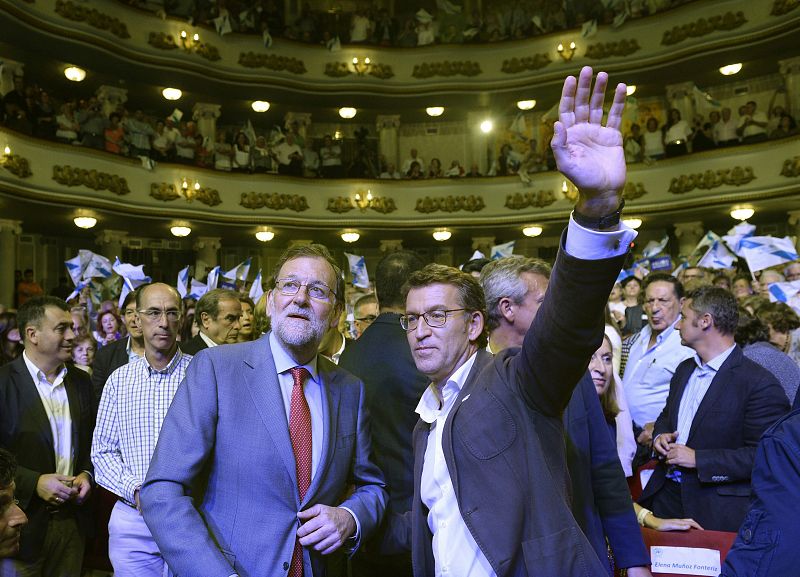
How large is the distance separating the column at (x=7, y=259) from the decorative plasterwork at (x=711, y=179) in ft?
48.0

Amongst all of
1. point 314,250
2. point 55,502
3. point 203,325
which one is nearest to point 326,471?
point 314,250

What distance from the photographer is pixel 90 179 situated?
51.1ft

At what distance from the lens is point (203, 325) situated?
516 cm

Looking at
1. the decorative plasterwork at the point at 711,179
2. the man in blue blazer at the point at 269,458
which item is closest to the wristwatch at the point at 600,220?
the man in blue blazer at the point at 269,458

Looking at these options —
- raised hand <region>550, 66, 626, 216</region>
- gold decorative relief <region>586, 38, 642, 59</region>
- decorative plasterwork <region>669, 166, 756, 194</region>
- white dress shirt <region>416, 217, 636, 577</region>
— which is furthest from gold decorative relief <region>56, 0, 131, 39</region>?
raised hand <region>550, 66, 626, 216</region>

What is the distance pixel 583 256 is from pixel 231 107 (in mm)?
19117

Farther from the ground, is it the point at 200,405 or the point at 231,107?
the point at 231,107

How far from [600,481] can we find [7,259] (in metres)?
15.6

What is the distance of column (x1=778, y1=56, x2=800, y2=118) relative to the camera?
55.2 feet

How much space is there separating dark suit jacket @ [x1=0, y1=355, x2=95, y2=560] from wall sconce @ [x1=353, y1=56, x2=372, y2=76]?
16585 millimetres

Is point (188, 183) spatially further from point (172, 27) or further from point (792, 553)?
point (792, 553)

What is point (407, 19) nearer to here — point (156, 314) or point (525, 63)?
point (525, 63)

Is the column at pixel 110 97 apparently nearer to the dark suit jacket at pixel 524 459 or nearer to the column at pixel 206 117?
the column at pixel 206 117

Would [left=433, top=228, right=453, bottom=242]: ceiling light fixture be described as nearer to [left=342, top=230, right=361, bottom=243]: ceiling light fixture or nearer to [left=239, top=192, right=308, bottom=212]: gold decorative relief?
[left=342, top=230, right=361, bottom=243]: ceiling light fixture
